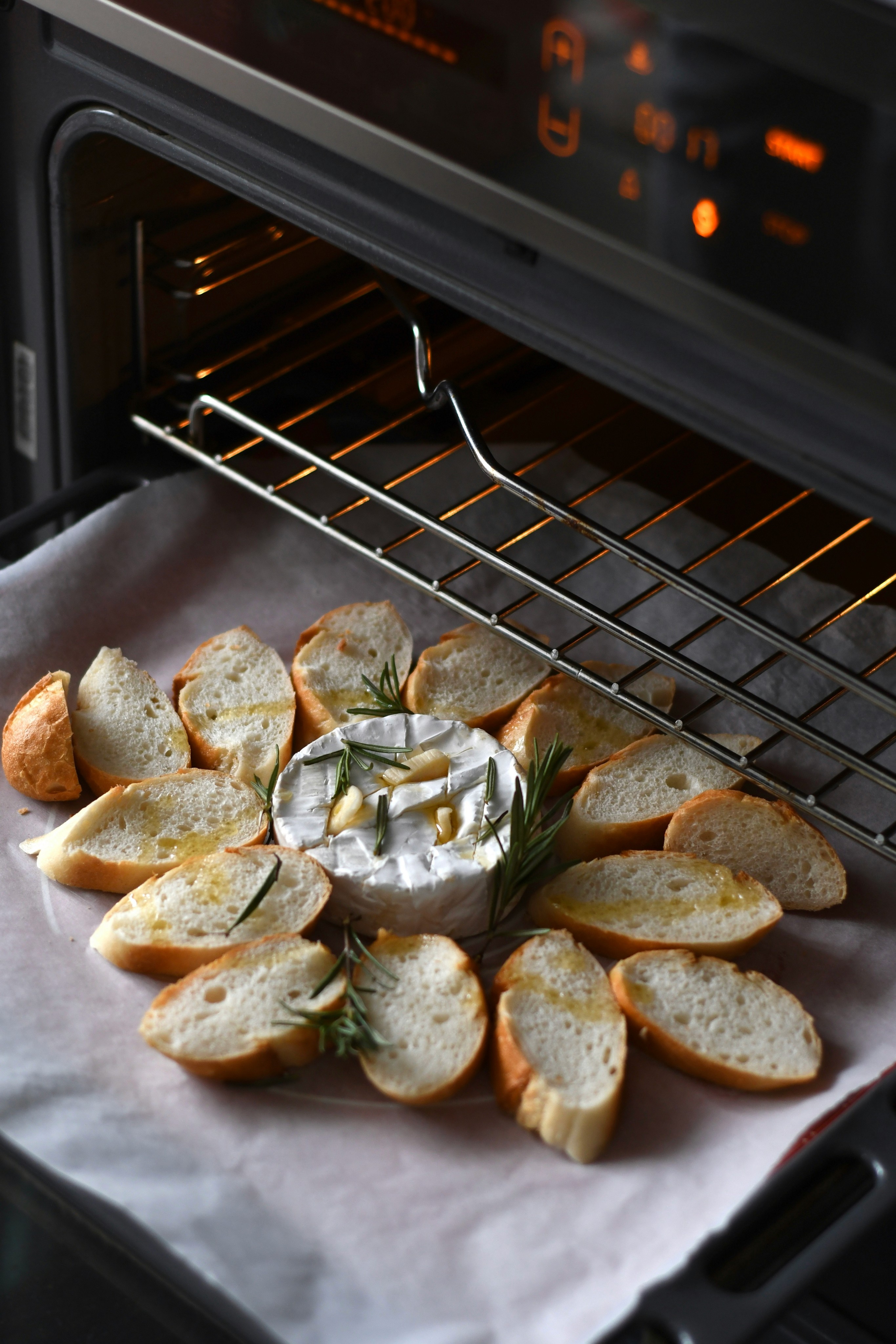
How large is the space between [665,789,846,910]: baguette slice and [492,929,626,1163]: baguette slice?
167 mm

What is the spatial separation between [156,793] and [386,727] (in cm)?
21

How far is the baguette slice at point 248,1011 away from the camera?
3.48 ft

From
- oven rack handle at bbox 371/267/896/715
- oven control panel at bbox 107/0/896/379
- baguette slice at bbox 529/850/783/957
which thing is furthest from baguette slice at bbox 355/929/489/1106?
oven control panel at bbox 107/0/896/379

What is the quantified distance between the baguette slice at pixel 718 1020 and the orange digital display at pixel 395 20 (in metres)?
0.67

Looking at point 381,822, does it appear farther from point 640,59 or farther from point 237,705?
point 640,59

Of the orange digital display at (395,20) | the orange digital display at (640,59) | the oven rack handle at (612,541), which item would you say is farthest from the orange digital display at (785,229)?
the oven rack handle at (612,541)

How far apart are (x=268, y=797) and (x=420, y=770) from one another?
14cm

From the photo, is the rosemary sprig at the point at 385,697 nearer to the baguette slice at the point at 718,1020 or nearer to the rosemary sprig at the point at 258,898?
the rosemary sprig at the point at 258,898

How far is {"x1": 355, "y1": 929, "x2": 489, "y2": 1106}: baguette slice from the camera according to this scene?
1.06 metres

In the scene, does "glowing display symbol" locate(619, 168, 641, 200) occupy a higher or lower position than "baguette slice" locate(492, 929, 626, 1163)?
higher

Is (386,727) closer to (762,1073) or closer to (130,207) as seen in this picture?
(762,1073)

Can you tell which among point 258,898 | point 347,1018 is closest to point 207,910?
point 258,898

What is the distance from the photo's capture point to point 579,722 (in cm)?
140

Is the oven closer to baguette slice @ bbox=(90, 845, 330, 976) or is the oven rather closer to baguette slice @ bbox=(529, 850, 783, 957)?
baguette slice @ bbox=(529, 850, 783, 957)
